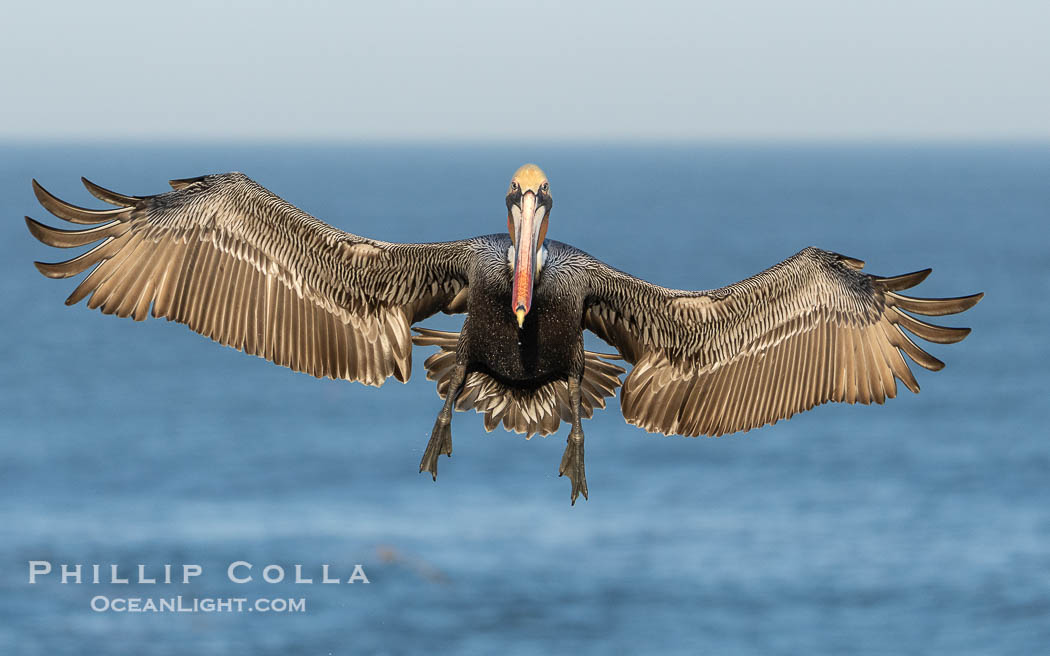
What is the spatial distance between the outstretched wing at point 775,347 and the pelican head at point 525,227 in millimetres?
1496

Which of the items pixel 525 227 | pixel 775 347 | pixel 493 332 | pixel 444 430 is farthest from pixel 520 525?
pixel 525 227

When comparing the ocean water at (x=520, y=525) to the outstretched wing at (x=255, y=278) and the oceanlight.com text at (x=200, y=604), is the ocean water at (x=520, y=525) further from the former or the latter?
the outstretched wing at (x=255, y=278)

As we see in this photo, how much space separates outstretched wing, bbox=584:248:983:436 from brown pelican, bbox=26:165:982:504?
10 millimetres

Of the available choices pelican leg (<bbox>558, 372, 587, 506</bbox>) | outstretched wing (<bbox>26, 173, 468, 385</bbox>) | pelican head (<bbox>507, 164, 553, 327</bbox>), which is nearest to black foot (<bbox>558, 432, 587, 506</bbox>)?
pelican leg (<bbox>558, 372, 587, 506</bbox>)

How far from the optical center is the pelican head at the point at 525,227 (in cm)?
830

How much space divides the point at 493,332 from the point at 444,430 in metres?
0.72

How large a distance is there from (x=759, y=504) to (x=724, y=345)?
61.2 m

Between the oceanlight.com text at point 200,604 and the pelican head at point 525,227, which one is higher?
the pelican head at point 525,227

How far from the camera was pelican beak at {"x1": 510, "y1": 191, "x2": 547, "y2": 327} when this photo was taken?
27.2 feet

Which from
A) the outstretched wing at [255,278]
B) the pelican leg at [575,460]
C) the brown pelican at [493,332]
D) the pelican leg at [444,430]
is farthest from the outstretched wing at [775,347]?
the outstretched wing at [255,278]

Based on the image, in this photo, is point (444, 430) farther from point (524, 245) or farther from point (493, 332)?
point (524, 245)

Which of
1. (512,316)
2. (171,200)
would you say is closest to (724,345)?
(512,316)

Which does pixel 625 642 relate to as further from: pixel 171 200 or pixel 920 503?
pixel 171 200

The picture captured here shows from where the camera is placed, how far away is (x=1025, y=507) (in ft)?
225
